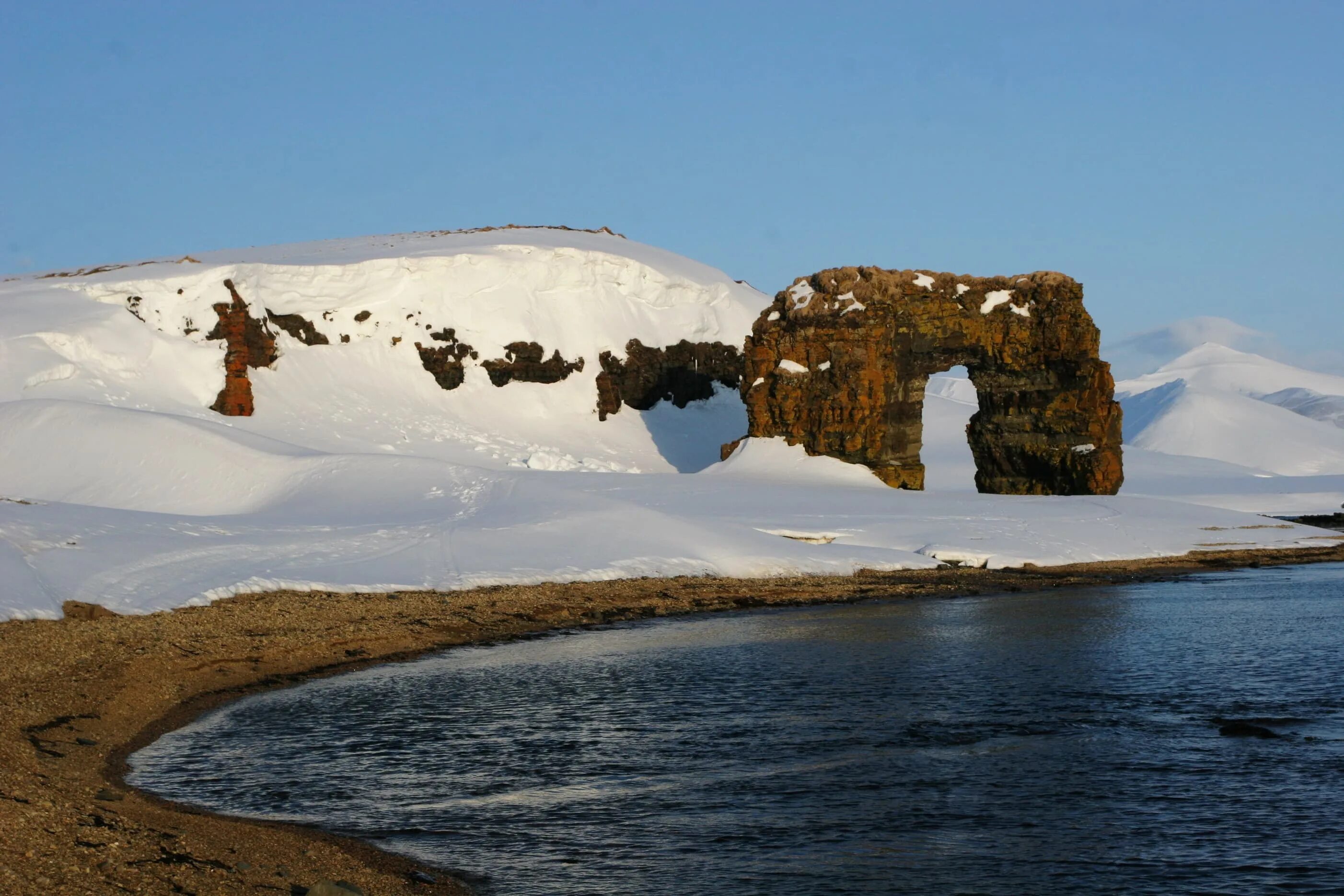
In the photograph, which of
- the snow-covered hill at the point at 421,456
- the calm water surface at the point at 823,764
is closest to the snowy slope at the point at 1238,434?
the snow-covered hill at the point at 421,456

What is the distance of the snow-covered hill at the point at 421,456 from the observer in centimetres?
3506

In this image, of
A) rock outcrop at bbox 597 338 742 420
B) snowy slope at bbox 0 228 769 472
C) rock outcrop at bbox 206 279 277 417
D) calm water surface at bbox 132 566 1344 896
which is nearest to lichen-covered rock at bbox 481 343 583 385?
snowy slope at bbox 0 228 769 472

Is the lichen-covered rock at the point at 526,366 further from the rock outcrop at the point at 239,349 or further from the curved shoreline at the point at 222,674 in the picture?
the curved shoreline at the point at 222,674

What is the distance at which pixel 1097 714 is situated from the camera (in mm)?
19891

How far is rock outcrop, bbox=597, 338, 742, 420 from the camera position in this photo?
264ft

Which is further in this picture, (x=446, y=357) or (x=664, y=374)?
(x=664, y=374)

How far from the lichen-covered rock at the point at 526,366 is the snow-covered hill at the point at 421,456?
42cm

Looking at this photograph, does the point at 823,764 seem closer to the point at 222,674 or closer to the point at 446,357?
the point at 222,674

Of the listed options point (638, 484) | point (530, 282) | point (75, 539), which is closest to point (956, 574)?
point (638, 484)

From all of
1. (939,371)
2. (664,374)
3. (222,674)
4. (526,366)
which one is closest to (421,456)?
(526,366)

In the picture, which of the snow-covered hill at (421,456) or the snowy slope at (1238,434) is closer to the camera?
the snow-covered hill at (421,456)

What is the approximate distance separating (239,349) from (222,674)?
4745 centimetres

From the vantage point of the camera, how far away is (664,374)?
8244 cm

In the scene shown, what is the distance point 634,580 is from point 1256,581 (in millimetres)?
20264
